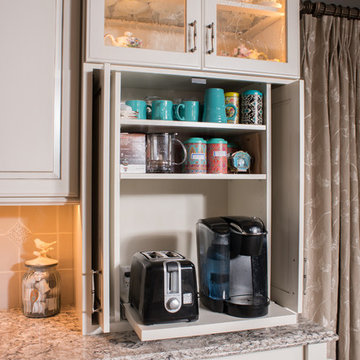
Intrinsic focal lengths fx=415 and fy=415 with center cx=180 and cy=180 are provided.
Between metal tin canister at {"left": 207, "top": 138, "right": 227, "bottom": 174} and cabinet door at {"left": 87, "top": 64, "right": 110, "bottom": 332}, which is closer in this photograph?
cabinet door at {"left": 87, "top": 64, "right": 110, "bottom": 332}

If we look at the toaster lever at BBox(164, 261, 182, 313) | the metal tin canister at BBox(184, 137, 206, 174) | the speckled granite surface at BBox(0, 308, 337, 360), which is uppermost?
the metal tin canister at BBox(184, 137, 206, 174)

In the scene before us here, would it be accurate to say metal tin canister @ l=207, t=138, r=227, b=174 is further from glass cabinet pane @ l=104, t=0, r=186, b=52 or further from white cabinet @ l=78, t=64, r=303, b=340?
glass cabinet pane @ l=104, t=0, r=186, b=52

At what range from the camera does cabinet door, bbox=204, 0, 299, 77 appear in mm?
1584

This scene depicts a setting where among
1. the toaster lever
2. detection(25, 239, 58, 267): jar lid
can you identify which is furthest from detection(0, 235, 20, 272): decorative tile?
the toaster lever

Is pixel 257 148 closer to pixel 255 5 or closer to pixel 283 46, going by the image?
pixel 283 46

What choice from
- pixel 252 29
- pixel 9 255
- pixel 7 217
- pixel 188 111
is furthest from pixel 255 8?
pixel 9 255

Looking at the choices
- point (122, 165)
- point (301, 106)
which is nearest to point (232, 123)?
point (301, 106)

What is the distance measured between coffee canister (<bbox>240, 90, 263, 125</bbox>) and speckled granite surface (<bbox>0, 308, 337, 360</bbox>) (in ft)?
2.67

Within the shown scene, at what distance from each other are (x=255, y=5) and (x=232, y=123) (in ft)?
1.55

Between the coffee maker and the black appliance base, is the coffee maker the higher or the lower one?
the higher one

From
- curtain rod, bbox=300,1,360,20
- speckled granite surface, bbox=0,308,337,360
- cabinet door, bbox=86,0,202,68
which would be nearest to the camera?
speckled granite surface, bbox=0,308,337,360

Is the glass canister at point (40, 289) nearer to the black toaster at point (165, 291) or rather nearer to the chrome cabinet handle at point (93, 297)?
the chrome cabinet handle at point (93, 297)

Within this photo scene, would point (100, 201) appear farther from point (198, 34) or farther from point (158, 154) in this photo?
point (198, 34)

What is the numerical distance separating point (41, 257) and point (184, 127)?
83 centimetres
